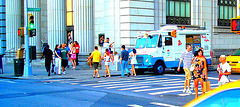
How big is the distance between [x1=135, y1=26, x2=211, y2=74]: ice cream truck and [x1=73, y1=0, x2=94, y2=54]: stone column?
691 centimetres

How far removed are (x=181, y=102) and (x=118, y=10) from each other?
15.7 metres

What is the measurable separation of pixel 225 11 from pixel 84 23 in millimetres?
13602

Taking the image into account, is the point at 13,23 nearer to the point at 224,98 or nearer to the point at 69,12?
the point at 69,12

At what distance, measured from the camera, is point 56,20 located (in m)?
28.7

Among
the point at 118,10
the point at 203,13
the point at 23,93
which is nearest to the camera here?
the point at 23,93

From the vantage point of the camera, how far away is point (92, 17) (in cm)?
2791

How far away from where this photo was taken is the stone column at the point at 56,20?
28.5m

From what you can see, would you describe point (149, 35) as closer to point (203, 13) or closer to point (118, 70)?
point (118, 70)

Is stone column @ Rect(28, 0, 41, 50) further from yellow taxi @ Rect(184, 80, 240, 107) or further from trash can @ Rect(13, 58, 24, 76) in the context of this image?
yellow taxi @ Rect(184, 80, 240, 107)

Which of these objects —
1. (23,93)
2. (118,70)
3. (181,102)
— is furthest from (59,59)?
(181,102)

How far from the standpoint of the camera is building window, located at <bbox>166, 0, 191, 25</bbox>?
2833 centimetres

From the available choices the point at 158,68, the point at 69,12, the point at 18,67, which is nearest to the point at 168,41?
the point at 158,68

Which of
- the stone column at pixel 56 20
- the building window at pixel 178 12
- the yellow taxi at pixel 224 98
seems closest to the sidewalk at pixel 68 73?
the stone column at pixel 56 20

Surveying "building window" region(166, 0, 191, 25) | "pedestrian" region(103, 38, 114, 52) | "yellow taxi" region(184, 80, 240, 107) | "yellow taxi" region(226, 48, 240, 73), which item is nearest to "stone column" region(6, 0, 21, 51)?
"pedestrian" region(103, 38, 114, 52)
